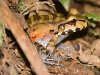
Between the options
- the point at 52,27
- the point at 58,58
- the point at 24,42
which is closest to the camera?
the point at 24,42

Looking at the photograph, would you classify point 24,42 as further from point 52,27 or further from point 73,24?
point 73,24

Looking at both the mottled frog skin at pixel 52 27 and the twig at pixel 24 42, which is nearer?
the twig at pixel 24 42

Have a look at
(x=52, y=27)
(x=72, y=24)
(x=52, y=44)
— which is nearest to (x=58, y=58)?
(x=52, y=44)

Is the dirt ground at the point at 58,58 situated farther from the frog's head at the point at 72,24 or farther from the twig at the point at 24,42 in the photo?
the frog's head at the point at 72,24

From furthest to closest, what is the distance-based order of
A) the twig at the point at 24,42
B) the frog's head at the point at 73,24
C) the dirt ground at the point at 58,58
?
the frog's head at the point at 73,24 → the dirt ground at the point at 58,58 → the twig at the point at 24,42

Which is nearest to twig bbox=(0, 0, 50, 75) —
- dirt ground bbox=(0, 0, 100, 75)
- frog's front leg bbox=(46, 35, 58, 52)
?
dirt ground bbox=(0, 0, 100, 75)

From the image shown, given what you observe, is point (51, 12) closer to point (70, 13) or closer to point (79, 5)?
point (70, 13)

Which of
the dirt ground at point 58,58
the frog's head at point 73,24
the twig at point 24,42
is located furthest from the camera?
the frog's head at point 73,24

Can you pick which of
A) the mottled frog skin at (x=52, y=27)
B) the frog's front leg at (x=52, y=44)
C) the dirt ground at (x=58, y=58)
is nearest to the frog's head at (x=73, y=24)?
the mottled frog skin at (x=52, y=27)

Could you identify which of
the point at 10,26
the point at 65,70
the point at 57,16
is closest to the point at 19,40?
the point at 10,26

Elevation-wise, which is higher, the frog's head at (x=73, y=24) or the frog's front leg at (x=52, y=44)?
the frog's head at (x=73, y=24)
